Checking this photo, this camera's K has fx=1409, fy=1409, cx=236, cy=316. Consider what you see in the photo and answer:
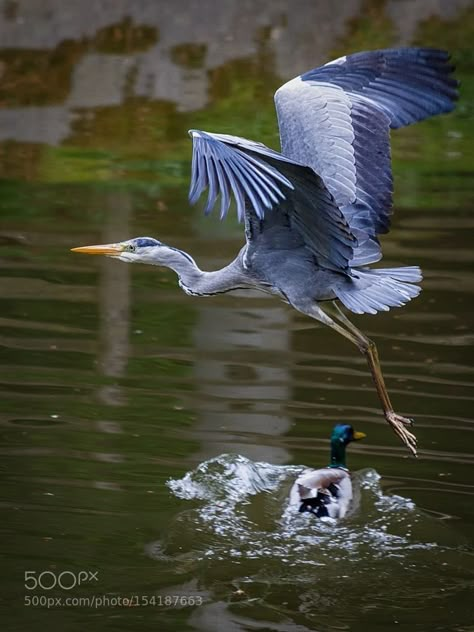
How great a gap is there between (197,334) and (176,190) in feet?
15.1

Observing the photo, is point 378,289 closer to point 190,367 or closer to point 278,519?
point 278,519

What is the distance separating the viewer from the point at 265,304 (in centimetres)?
1070

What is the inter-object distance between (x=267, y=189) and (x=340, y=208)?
1.34 m

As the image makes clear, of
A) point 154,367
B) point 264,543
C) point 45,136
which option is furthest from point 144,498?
point 45,136

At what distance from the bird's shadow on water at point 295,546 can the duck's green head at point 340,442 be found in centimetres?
14

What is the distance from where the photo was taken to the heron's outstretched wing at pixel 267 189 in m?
5.93

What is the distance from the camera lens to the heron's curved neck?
7383mm

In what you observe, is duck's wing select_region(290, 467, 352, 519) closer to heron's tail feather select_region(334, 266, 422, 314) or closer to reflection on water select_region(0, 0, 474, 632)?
reflection on water select_region(0, 0, 474, 632)

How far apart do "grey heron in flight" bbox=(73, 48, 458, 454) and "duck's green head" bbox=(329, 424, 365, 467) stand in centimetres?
24

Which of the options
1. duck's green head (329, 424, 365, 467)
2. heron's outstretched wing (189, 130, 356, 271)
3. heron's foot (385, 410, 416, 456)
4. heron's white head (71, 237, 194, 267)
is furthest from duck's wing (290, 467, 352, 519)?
heron's white head (71, 237, 194, 267)

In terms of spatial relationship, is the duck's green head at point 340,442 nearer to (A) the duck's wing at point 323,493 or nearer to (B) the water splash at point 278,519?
(B) the water splash at point 278,519

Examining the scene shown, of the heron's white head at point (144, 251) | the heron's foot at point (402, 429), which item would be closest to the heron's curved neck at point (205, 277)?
the heron's white head at point (144, 251)

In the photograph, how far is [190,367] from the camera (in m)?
9.16

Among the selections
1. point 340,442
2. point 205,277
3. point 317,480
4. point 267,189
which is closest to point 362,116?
point 205,277
